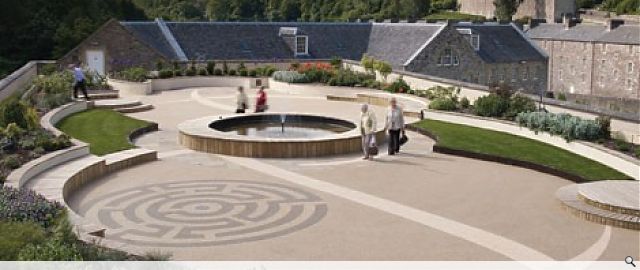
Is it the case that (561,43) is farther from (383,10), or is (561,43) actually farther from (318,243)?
(318,243)

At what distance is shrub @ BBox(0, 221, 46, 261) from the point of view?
9938 millimetres

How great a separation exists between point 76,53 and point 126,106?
49.4 ft

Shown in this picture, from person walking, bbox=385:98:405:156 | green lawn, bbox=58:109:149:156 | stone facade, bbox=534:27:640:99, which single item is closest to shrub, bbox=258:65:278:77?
green lawn, bbox=58:109:149:156

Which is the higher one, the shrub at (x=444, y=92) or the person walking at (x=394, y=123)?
the shrub at (x=444, y=92)

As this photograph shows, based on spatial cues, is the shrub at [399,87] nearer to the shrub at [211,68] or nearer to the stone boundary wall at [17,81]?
the shrub at [211,68]

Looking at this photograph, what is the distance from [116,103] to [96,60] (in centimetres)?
1475

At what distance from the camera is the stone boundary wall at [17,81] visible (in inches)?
1130

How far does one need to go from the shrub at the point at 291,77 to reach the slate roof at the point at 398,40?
14.4m

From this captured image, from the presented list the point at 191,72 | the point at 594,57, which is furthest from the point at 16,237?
the point at 594,57

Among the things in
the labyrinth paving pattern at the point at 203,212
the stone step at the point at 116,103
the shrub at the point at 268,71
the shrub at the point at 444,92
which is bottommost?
the labyrinth paving pattern at the point at 203,212

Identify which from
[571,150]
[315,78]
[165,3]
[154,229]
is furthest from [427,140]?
[165,3]

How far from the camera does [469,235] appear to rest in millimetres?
13336

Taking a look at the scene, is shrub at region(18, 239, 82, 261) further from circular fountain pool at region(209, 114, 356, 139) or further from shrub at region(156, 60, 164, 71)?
shrub at region(156, 60, 164, 71)

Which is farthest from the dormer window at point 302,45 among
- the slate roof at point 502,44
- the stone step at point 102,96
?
the stone step at point 102,96
